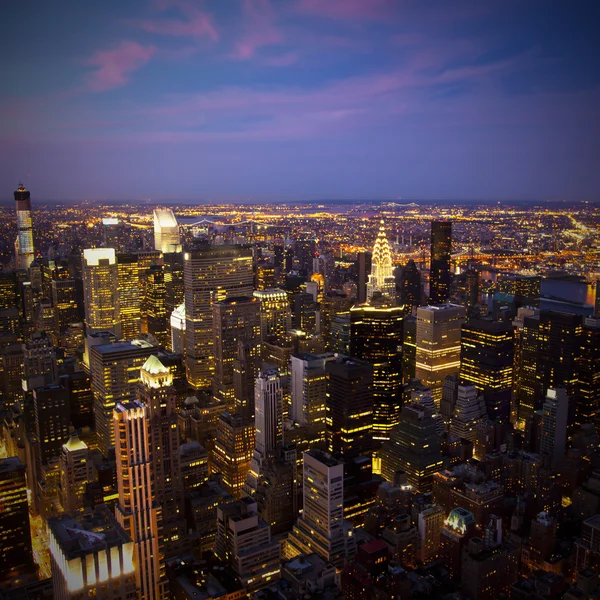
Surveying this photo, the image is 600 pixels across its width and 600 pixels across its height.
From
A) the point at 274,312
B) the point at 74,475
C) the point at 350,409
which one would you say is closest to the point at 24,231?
the point at 274,312

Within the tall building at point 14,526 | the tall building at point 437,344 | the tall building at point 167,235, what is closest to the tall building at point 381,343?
the tall building at point 437,344

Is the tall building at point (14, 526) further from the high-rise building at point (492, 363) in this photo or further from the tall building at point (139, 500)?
the high-rise building at point (492, 363)

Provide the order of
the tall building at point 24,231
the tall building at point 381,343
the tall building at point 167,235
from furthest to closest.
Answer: the tall building at point 167,235, the tall building at point 381,343, the tall building at point 24,231

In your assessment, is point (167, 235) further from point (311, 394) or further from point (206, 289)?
point (311, 394)

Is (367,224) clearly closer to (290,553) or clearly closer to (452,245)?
(452,245)

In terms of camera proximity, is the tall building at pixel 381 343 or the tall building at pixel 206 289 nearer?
the tall building at pixel 381 343

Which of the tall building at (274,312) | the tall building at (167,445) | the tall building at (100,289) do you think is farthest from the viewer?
the tall building at (100,289)

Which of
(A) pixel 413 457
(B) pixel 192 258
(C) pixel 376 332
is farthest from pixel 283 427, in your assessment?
(B) pixel 192 258

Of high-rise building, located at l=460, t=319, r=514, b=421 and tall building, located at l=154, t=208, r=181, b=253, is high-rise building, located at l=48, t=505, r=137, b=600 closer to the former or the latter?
high-rise building, located at l=460, t=319, r=514, b=421
